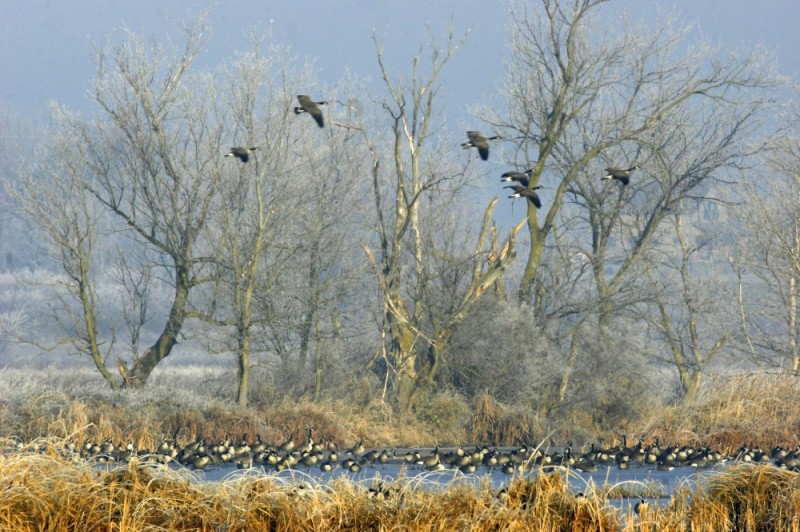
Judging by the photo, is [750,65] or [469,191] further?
[469,191]

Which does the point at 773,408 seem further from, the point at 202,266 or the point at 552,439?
the point at 202,266

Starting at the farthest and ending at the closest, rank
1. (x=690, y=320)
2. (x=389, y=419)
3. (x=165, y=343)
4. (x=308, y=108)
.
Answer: (x=690, y=320) → (x=165, y=343) → (x=389, y=419) → (x=308, y=108)

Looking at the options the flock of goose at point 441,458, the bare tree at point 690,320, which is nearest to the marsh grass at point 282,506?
the flock of goose at point 441,458

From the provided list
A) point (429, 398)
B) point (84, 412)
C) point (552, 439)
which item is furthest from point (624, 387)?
point (84, 412)

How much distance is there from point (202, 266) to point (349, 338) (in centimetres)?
407

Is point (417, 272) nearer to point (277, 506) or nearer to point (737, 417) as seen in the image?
point (737, 417)

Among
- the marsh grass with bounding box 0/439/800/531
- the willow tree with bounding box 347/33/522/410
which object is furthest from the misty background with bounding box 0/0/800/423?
the marsh grass with bounding box 0/439/800/531

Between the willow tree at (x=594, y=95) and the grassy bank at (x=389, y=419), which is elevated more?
the willow tree at (x=594, y=95)

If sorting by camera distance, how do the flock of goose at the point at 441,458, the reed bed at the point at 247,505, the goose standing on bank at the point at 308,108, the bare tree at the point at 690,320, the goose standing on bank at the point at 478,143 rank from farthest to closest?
the bare tree at the point at 690,320 → the goose standing on bank at the point at 478,143 → the goose standing on bank at the point at 308,108 → the flock of goose at the point at 441,458 → the reed bed at the point at 247,505

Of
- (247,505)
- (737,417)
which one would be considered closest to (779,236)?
(737,417)

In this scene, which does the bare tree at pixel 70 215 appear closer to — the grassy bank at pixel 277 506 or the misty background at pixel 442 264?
the misty background at pixel 442 264

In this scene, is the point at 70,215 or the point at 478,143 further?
the point at 70,215

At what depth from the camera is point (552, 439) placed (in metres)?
18.3

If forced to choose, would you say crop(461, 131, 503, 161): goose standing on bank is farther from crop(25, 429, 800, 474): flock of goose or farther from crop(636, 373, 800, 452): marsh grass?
crop(636, 373, 800, 452): marsh grass
